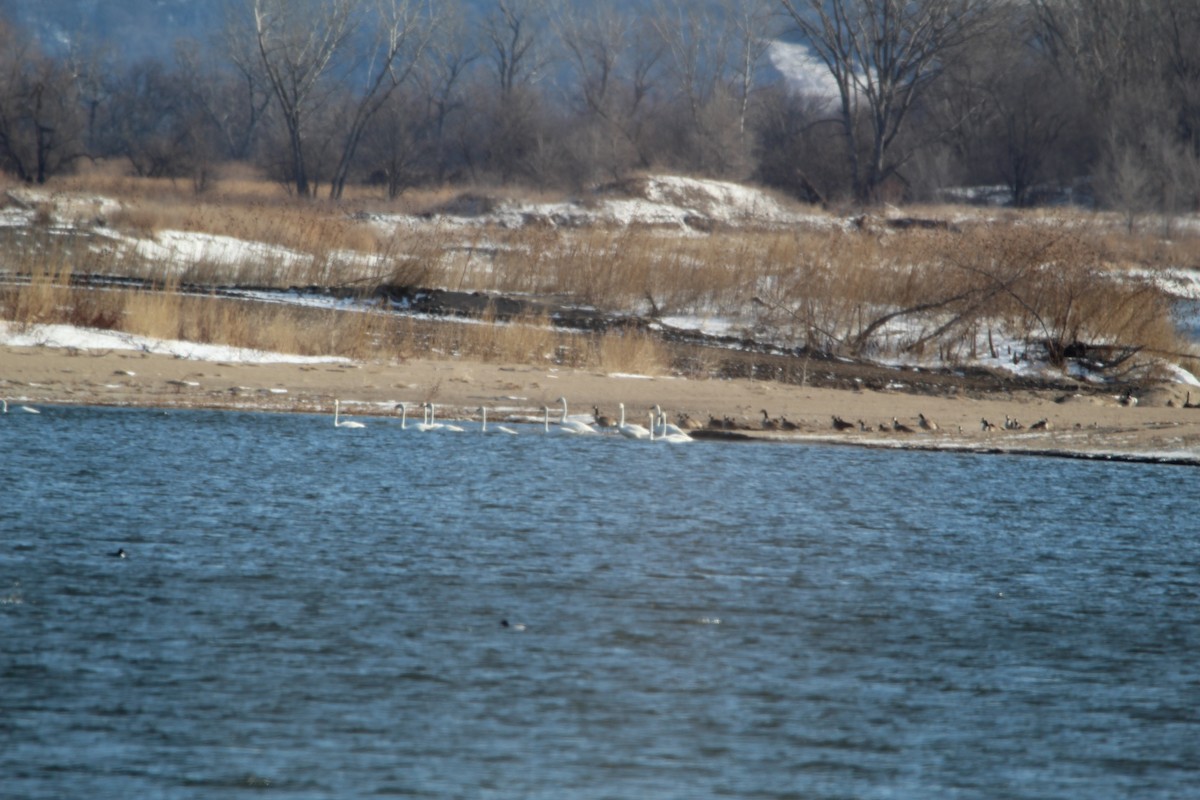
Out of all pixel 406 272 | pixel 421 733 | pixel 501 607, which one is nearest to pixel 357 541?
pixel 501 607

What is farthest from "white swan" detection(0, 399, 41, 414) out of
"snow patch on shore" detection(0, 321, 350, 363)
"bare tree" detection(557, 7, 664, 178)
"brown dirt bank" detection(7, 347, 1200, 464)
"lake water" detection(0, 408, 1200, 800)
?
"bare tree" detection(557, 7, 664, 178)

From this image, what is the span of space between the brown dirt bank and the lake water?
80.1 inches

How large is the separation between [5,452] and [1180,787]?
8.56m

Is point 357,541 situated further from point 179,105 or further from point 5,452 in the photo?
point 179,105

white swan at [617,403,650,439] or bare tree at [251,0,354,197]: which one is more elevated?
bare tree at [251,0,354,197]

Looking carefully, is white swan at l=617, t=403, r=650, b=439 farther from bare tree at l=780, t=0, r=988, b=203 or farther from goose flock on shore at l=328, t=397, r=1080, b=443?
bare tree at l=780, t=0, r=988, b=203

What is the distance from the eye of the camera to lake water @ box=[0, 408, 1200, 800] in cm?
505

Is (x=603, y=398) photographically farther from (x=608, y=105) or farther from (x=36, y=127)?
(x=608, y=105)

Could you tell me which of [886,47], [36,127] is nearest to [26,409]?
[36,127]

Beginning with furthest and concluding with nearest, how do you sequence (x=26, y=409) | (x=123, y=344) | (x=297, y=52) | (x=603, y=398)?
(x=297, y=52)
(x=123, y=344)
(x=603, y=398)
(x=26, y=409)

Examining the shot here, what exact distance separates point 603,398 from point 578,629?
8.28m

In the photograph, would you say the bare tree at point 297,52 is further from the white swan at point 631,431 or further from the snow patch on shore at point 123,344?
the white swan at point 631,431

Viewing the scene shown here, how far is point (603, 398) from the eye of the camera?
14930 mm

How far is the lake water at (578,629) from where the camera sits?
5047 mm
